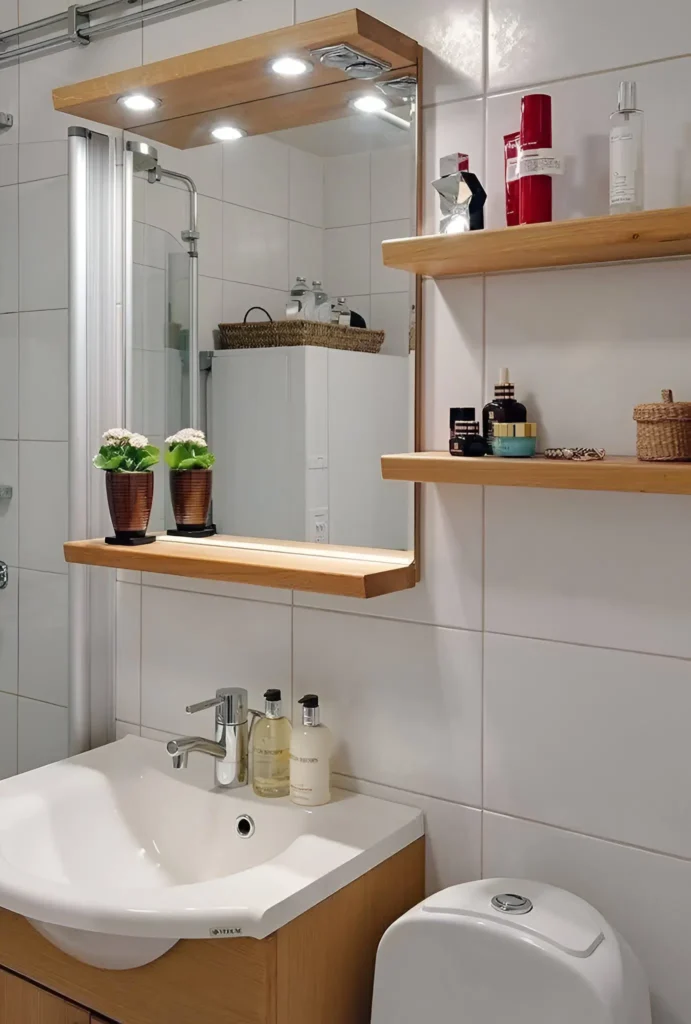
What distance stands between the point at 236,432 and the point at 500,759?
688 millimetres

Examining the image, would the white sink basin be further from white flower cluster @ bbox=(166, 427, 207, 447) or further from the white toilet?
white flower cluster @ bbox=(166, 427, 207, 447)

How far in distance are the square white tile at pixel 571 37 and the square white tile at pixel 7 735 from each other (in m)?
1.38

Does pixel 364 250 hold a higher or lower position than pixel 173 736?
higher

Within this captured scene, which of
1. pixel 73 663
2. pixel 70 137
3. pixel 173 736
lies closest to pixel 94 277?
pixel 70 137

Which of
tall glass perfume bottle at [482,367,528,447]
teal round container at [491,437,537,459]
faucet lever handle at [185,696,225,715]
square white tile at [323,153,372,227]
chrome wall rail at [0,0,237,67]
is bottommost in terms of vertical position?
faucet lever handle at [185,696,225,715]

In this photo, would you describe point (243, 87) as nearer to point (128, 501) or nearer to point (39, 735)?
point (128, 501)

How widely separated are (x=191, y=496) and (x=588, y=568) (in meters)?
0.73

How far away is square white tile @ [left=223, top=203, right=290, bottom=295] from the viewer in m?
1.58

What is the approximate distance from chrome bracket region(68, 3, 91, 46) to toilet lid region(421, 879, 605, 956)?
5.31ft

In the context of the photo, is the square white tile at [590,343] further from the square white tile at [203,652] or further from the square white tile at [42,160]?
the square white tile at [42,160]

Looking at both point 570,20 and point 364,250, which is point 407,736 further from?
point 570,20

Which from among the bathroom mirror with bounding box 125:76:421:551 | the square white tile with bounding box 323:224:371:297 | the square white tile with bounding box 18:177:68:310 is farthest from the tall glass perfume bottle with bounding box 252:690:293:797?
the square white tile with bounding box 18:177:68:310

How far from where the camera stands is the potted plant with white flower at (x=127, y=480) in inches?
66.4

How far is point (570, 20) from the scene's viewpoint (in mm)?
1307
